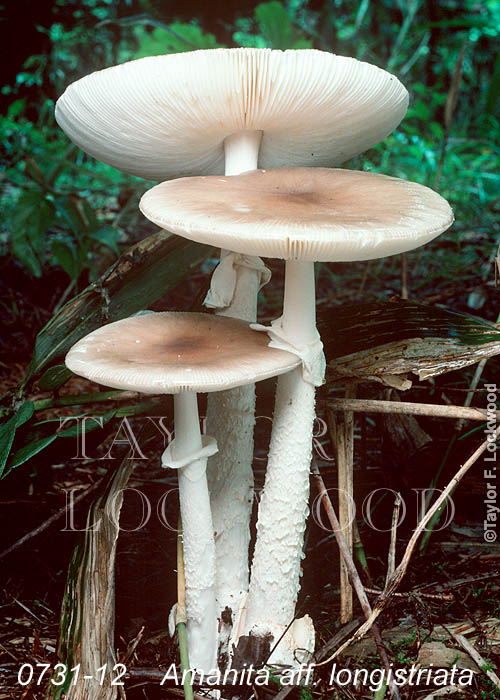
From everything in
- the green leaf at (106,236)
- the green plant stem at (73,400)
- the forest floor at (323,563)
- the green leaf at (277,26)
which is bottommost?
the forest floor at (323,563)

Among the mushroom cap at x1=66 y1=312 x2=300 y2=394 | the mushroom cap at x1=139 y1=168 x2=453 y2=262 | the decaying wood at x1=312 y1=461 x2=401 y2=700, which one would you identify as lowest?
the decaying wood at x1=312 y1=461 x2=401 y2=700

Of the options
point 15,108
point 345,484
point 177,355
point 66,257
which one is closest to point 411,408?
point 345,484

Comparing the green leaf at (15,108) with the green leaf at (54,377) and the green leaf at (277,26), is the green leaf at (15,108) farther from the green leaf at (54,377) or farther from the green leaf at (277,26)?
the green leaf at (54,377)

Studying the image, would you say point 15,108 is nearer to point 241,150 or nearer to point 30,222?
point 30,222

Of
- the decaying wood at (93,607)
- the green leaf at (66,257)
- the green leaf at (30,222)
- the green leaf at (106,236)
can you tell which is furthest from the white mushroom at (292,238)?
the green leaf at (30,222)

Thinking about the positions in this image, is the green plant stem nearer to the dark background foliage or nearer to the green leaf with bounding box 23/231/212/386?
the dark background foliage

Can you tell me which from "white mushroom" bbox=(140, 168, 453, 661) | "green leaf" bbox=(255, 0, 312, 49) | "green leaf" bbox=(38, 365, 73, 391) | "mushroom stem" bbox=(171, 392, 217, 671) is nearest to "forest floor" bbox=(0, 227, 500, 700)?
"mushroom stem" bbox=(171, 392, 217, 671)
